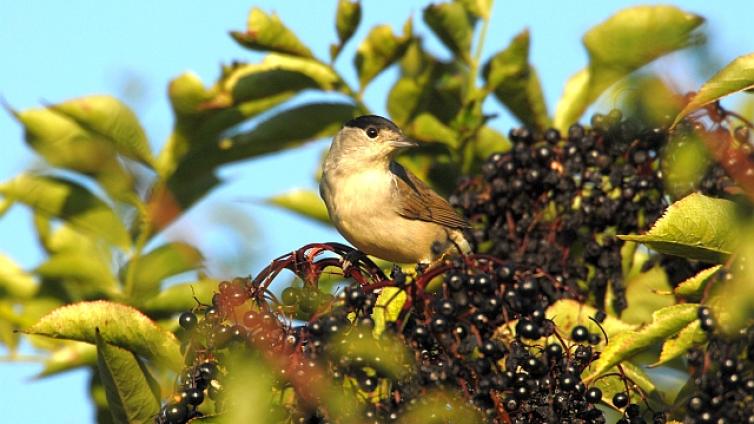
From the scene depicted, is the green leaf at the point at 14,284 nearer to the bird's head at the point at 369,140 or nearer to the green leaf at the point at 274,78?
the green leaf at the point at 274,78

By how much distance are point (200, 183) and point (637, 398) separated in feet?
9.90

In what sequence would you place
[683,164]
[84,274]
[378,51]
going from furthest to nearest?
[378,51] → [84,274] → [683,164]

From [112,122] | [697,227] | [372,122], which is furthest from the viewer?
[372,122]

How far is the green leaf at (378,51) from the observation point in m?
6.22

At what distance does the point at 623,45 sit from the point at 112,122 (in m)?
2.71

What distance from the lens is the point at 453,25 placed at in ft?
20.6

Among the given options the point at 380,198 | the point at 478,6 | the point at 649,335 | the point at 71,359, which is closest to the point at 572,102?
the point at 478,6

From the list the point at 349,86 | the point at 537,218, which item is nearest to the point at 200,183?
the point at 349,86

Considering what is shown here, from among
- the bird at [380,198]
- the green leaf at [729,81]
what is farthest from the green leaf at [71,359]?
the green leaf at [729,81]

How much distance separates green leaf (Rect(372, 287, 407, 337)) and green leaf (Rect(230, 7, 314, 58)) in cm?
248

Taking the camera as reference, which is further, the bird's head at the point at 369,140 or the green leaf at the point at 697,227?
the bird's head at the point at 369,140

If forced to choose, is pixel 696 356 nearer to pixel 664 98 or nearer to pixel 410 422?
pixel 410 422

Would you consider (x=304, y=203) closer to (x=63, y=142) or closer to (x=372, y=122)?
(x=372, y=122)

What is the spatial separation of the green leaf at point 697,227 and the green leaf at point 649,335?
0.25m
